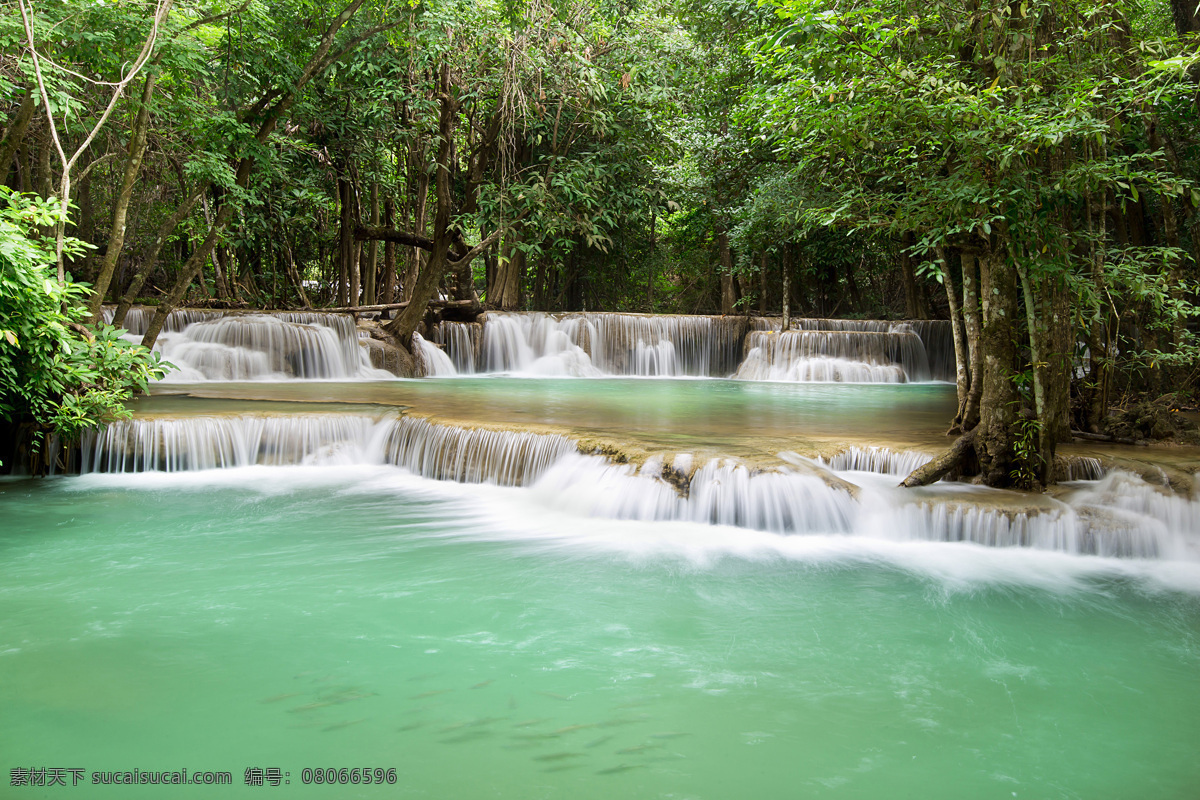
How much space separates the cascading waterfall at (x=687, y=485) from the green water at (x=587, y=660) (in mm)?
224

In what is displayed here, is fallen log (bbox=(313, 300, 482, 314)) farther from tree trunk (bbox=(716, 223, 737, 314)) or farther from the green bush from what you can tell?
the green bush

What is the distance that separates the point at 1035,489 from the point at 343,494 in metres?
5.90

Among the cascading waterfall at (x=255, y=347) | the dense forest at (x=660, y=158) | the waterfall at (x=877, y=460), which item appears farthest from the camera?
the cascading waterfall at (x=255, y=347)

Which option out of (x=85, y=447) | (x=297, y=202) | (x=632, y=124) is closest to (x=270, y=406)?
(x=85, y=447)

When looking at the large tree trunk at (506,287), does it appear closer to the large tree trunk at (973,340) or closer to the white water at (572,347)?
the white water at (572,347)

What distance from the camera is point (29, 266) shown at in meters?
5.88

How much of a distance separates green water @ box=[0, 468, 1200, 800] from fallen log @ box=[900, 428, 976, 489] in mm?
710

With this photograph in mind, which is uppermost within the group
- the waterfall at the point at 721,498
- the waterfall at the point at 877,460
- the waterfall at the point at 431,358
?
the waterfall at the point at 431,358

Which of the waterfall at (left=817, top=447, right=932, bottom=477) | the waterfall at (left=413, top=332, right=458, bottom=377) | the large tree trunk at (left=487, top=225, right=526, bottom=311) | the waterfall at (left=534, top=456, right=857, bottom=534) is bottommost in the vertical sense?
the waterfall at (left=534, top=456, right=857, bottom=534)

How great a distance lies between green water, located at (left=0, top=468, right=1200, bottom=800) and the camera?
3.13 meters

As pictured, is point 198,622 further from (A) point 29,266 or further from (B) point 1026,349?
(B) point 1026,349

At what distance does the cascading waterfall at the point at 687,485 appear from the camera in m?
5.88

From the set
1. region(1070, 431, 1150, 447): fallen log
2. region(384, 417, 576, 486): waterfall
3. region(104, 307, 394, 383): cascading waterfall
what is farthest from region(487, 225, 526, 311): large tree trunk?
region(1070, 431, 1150, 447): fallen log

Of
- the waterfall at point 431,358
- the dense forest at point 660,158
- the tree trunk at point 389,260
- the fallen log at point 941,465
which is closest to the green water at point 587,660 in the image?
the fallen log at point 941,465
